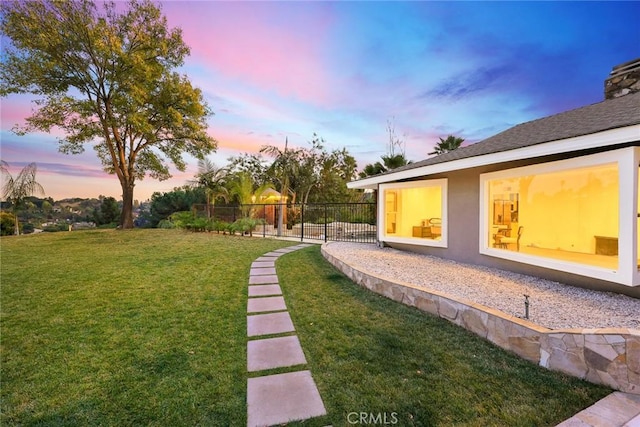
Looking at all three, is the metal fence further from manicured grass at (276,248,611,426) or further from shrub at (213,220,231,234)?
manicured grass at (276,248,611,426)

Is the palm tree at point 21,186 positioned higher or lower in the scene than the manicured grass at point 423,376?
higher

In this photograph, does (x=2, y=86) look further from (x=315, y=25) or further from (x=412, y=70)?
(x=412, y=70)

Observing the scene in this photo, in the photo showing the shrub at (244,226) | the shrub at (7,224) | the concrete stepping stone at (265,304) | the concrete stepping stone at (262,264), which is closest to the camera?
the concrete stepping stone at (265,304)

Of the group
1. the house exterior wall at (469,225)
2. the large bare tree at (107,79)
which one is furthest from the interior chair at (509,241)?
the large bare tree at (107,79)

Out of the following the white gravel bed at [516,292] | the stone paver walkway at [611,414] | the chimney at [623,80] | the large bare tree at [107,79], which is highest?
the large bare tree at [107,79]

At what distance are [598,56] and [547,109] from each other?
2.94 metres

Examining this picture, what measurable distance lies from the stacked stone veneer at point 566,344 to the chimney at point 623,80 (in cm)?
730

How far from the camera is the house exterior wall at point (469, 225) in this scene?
17.1 ft

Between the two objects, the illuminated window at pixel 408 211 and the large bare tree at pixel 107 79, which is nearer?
the illuminated window at pixel 408 211

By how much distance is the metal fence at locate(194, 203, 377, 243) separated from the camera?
42.5 ft

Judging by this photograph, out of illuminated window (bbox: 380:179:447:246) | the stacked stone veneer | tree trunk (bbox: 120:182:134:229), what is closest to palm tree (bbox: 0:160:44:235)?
tree trunk (bbox: 120:182:134:229)

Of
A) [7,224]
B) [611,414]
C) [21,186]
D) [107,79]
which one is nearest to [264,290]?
[611,414]
